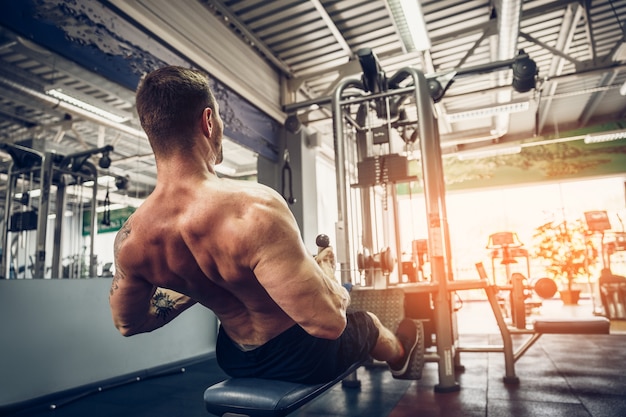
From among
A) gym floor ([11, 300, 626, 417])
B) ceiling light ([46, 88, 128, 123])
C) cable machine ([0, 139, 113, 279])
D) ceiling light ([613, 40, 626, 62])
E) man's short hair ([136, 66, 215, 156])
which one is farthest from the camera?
ceiling light ([613, 40, 626, 62])

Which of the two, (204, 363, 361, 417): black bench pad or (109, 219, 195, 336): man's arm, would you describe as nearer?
(204, 363, 361, 417): black bench pad

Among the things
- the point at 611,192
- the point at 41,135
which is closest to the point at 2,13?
the point at 41,135

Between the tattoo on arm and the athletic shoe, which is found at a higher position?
the tattoo on arm

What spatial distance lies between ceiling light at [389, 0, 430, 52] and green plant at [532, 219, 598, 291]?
5.27 meters

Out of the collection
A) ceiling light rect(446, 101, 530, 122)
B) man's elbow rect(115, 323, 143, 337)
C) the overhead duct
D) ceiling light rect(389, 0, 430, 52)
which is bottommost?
man's elbow rect(115, 323, 143, 337)

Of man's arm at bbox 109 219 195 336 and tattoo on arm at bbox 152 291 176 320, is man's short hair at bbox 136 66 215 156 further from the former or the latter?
tattoo on arm at bbox 152 291 176 320

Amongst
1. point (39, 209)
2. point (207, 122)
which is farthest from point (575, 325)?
point (39, 209)

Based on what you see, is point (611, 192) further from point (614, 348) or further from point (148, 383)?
point (148, 383)

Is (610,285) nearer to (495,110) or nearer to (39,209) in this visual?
(495,110)

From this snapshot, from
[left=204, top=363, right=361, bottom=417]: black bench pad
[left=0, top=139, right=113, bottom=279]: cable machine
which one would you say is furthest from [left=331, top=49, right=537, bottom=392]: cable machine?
[left=0, top=139, right=113, bottom=279]: cable machine

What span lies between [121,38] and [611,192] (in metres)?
8.80

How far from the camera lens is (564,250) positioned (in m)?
7.71

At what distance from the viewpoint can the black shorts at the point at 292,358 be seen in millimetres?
1225

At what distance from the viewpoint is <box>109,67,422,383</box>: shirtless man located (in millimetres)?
1041
